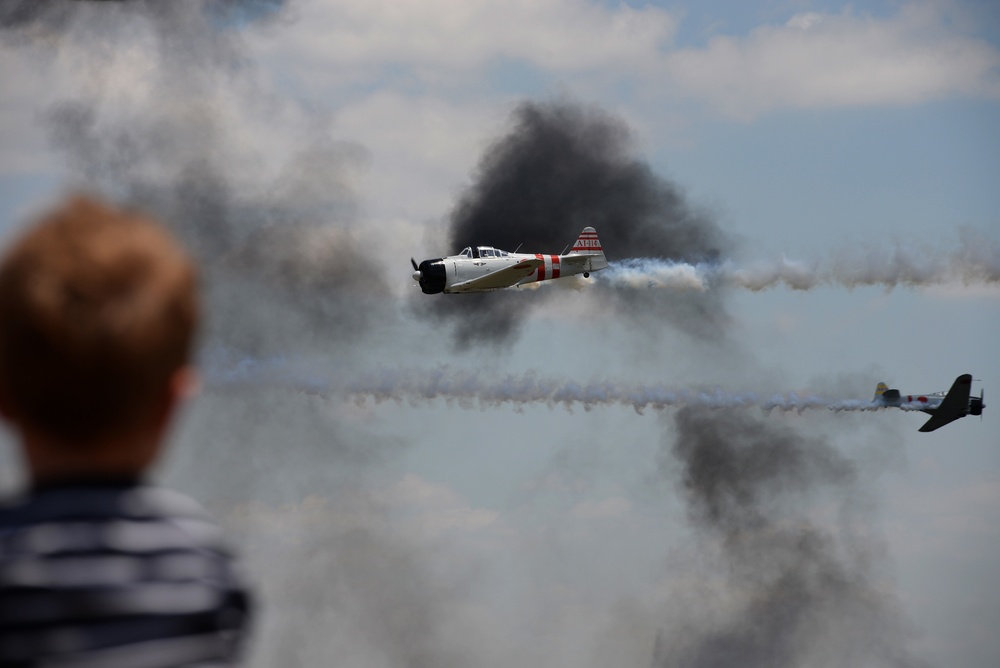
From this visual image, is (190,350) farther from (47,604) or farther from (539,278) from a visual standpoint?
(539,278)

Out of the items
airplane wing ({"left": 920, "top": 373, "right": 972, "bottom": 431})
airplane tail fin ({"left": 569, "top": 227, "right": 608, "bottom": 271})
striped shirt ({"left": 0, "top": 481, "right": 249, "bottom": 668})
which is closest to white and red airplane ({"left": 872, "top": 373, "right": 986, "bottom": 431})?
airplane wing ({"left": 920, "top": 373, "right": 972, "bottom": 431})

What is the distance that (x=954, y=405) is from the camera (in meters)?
88.8

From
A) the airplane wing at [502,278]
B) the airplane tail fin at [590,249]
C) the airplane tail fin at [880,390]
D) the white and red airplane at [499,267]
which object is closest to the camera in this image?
the white and red airplane at [499,267]

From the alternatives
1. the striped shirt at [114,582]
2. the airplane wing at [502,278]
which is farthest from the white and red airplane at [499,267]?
the striped shirt at [114,582]

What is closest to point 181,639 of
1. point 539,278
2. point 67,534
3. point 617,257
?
point 67,534

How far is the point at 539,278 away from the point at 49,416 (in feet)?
224

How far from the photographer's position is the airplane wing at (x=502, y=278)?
66.4 m

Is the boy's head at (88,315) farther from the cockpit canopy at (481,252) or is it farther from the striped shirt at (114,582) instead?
the cockpit canopy at (481,252)

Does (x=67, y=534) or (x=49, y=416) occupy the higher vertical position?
(x=49, y=416)

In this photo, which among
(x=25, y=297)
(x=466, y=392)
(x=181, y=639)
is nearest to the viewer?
(x=25, y=297)

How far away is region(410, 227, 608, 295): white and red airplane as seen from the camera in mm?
65562

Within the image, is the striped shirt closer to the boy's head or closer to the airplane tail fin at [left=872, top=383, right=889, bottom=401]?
the boy's head

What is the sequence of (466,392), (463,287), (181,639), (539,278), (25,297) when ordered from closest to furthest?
(25,297) < (181,639) < (463,287) < (539,278) < (466,392)

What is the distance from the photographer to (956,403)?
88938 mm
